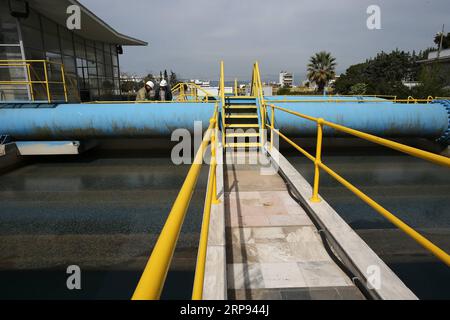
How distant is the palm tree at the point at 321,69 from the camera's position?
48.2m

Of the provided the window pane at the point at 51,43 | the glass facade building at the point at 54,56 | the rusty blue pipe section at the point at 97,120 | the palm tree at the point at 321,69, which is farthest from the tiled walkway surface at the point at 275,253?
the palm tree at the point at 321,69

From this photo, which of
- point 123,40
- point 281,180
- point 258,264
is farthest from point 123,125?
point 123,40

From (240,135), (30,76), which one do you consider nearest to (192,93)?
(30,76)

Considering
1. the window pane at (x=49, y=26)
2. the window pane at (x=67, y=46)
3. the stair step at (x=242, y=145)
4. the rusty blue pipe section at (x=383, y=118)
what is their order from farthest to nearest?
the window pane at (x=67, y=46) < the window pane at (x=49, y=26) < the rusty blue pipe section at (x=383, y=118) < the stair step at (x=242, y=145)

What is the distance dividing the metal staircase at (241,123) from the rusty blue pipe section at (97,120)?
891mm

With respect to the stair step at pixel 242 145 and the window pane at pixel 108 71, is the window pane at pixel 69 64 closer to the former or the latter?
the window pane at pixel 108 71

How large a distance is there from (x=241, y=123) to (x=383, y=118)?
173 inches

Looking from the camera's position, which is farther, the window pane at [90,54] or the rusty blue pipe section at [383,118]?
the window pane at [90,54]

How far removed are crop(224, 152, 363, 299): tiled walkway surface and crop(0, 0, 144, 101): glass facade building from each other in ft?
33.0

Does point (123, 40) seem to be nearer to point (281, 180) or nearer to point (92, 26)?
point (92, 26)

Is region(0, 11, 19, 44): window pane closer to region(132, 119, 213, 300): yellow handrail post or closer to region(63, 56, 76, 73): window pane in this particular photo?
region(63, 56, 76, 73): window pane

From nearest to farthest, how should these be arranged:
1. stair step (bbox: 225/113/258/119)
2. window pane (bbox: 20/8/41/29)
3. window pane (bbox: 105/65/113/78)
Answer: stair step (bbox: 225/113/258/119) < window pane (bbox: 20/8/41/29) < window pane (bbox: 105/65/113/78)

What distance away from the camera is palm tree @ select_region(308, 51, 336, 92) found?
1897 inches

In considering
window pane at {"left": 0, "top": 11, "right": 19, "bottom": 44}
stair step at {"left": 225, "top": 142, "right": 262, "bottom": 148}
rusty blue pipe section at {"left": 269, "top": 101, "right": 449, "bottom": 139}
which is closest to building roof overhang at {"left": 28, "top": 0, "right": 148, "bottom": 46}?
window pane at {"left": 0, "top": 11, "right": 19, "bottom": 44}
